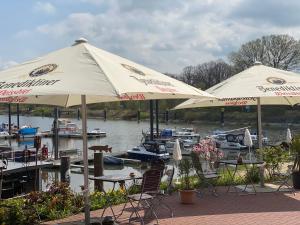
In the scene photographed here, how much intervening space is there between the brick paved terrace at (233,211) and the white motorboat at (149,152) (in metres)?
27.7

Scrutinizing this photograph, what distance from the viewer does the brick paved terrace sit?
28.6 feet

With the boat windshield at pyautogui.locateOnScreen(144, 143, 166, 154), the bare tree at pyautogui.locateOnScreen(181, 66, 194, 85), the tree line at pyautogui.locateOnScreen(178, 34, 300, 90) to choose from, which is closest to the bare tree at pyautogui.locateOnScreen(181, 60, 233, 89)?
the bare tree at pyautogui.locateOnScreen(181, 66, 194, 85)

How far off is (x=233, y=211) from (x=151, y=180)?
6.96ft

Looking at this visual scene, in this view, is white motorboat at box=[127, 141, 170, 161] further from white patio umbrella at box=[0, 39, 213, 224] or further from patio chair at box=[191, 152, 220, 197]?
white patio umbrella at box=[0, 39, 213, 224]

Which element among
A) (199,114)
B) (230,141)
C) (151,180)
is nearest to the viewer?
(151,180)

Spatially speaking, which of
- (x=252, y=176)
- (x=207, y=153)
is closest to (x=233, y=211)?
(x=252, y=176)

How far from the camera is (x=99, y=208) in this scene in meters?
10.1

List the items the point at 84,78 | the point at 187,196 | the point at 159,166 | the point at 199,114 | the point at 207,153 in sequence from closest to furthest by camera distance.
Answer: the point at 84,78 → the point at 159,166 → the point at 187,196 → the point at 207,153 → the point at 199,114

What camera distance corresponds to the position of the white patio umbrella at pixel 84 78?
6.39 meters

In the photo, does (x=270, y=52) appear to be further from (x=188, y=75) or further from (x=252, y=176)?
(x=252, y=176)

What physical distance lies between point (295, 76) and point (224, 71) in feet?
323

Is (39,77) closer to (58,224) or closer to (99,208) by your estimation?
(58,224)

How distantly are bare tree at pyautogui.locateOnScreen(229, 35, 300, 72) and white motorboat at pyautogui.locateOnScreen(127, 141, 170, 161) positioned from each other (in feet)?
153

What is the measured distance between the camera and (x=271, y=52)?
84312mm
